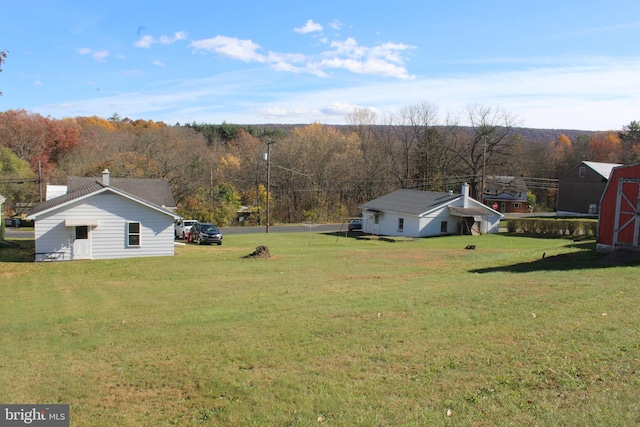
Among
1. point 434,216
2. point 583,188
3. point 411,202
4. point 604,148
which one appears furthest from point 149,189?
point 604,148

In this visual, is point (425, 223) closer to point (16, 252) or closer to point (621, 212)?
point (621, 212)

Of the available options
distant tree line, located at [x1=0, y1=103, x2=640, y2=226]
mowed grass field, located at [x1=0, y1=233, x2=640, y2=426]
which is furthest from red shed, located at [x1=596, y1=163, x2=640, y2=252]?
distant tree line, located at [x1=0, y1=103, x2=640, y2=226]

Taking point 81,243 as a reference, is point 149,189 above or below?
above

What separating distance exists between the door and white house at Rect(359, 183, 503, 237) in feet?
88.3

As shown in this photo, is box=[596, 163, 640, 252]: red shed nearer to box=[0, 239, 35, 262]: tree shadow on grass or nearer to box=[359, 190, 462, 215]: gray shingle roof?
box=[359, 190, 462, 215]: gray shingle roof

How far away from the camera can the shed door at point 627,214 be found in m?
19.8

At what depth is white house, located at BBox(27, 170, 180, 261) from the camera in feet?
83.9

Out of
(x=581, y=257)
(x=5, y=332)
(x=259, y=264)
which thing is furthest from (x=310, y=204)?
(x=5, y=332)

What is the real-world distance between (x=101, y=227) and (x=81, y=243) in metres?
1.30

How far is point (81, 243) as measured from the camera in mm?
26156

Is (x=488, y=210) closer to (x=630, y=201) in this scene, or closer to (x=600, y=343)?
(x=630, y=201)

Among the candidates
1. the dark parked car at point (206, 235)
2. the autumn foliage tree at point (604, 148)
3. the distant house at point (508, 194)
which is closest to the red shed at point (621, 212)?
the dark parked car at point (206, 235)

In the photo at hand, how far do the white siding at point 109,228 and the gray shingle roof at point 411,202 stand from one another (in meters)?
23.8

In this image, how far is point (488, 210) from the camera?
45.9 metres
